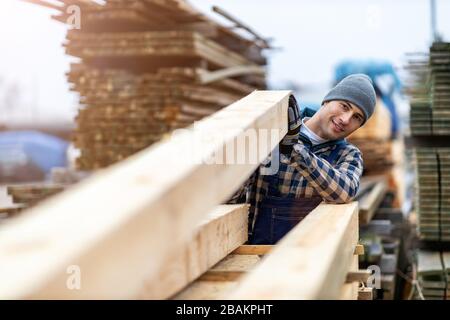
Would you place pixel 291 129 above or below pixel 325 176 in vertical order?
above

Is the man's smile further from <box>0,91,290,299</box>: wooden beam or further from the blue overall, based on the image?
<box>0,91,290,299</box>: wooden beam

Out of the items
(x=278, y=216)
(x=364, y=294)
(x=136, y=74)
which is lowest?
(x=364, y=294)

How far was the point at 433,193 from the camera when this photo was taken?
6.00 m

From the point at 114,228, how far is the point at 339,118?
8.37 feet

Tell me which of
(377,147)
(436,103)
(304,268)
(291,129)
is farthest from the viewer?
(377,147)

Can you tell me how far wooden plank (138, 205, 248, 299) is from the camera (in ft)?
6.81

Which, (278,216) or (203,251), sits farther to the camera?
(278,216)

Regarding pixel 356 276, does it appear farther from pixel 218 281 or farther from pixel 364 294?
pixel 364 294

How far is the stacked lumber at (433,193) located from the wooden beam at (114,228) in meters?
4.52

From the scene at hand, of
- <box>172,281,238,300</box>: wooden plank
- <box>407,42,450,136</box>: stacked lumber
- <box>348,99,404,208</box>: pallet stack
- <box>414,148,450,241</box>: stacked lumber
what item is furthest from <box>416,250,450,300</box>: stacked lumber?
<box>348,99,404,208</box>: pallet stack

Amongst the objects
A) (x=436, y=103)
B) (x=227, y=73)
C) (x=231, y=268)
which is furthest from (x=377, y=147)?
(x=231, y=268)

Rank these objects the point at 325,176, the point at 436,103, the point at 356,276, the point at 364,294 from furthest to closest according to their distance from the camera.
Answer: the point at 436,103, the point at 325,176, the point at 364,294, the point at 356,276

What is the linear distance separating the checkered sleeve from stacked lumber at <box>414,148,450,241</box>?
2713mm

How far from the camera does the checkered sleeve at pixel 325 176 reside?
3166mm
